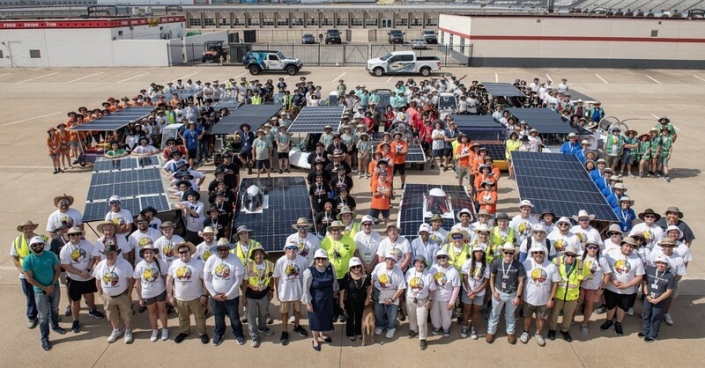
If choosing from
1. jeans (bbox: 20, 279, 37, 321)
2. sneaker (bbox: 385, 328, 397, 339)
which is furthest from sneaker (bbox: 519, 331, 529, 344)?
jeans (bbox: 20, 279, 37, 321)

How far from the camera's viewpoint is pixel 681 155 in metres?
17.2

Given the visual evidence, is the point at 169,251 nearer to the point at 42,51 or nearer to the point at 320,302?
the point at 320,302

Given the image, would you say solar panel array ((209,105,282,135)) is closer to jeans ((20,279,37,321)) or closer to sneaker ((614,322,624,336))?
jeans ((20,279,37,321))

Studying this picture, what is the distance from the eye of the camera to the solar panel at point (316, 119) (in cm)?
1472

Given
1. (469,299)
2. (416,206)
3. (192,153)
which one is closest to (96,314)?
(469,299)

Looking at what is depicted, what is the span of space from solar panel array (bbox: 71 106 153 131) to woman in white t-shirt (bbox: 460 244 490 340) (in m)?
11.7

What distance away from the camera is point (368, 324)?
729 cm

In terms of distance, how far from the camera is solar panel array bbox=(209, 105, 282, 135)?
1469cm

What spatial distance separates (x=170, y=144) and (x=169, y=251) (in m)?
5.32

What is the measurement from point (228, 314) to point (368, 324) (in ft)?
6.47

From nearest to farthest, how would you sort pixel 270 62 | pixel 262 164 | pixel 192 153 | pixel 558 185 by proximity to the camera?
1. pixel 558 185
2. pixel 262 164
3. pixel 192 153
4. pixel 270 62

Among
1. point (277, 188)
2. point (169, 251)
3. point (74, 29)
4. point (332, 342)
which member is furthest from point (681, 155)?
point (74, 29)

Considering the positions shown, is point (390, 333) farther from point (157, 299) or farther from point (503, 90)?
point (503, 90)

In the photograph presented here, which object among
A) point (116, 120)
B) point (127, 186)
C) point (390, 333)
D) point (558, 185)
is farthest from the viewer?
point (116, 120)
